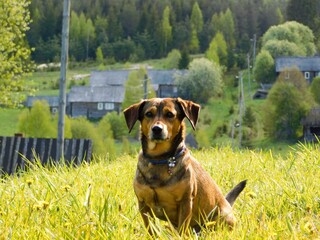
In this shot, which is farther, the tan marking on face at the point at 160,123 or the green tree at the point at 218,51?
the green tree at the point at 218,51

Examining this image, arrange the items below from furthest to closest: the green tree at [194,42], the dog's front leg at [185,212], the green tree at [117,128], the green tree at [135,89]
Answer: the green tree at [194,42] < the green tree at [135,89] < the green tree at [117,128] < the dog's front leg at [185,212]

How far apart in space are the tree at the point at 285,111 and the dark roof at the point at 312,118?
70.0 inches

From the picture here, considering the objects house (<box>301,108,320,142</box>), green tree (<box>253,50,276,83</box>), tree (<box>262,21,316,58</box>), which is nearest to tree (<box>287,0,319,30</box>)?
tree (<box>262,21,316,58</box>)

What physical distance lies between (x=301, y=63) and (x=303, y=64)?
393 millimetres

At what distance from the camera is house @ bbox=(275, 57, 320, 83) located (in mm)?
112500

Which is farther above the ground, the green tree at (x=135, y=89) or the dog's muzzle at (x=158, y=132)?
the dog's muzzle at (x=158, y=132)

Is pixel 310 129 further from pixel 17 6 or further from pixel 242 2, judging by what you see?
pixel 242 2

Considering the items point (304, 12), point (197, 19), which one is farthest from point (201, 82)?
point (197, 19)

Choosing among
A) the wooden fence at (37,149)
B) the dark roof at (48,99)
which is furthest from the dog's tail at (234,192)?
the dark roof at (48,99)

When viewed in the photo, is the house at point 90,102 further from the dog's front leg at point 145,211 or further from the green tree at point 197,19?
the dog's front leg at point 145,211

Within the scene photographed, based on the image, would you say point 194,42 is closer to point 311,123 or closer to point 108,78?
point 108,78

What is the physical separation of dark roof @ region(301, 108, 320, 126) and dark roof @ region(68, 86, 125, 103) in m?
41.2

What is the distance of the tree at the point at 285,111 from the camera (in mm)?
82525

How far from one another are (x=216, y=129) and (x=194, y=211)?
8200cm
